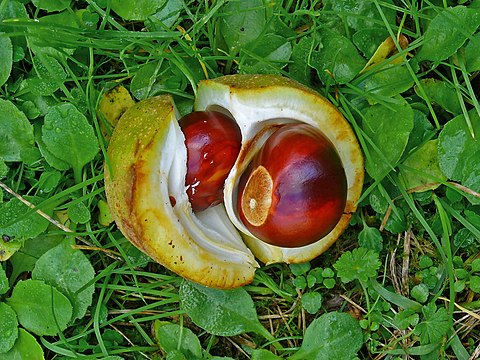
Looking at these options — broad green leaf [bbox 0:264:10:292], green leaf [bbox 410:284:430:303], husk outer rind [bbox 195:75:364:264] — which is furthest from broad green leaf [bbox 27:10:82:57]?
green leaf [bbox 410:284:430:303]

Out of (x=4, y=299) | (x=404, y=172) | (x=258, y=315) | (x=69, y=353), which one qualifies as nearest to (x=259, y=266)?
(x=258, y=315)

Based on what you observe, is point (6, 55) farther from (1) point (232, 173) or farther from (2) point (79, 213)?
(1) point (232, 173)

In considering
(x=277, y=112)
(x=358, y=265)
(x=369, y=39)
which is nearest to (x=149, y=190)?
(x=277, y=112)

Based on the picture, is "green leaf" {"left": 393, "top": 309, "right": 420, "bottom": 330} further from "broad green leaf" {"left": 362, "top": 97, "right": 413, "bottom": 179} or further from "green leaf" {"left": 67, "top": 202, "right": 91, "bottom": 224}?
"green leaf" {"left": 67, "top": 202, "right": 91, "bottom": 224}

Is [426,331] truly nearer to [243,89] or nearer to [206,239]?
[206,239]

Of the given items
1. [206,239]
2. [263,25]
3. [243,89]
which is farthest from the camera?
[263,25]

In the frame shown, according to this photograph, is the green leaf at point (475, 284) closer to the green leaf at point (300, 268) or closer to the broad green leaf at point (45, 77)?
the green leaf at point (300, 268)

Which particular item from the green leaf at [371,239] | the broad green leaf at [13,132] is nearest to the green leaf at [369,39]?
the green leaf at [371,239]
